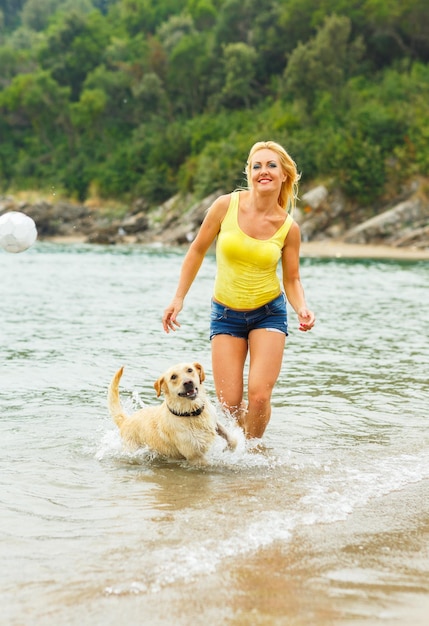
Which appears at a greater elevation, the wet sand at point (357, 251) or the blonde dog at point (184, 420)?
the wet sand at point (357, 251)

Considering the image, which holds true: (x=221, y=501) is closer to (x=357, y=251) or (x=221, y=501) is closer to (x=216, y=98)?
(x=357, y=251)

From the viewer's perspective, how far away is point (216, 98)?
73.8 meters

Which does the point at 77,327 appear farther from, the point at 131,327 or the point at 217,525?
the point at 217,525

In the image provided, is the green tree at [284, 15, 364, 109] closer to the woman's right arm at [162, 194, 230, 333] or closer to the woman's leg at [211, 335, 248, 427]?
the woman's right arm at [162, 194, 230, 333]

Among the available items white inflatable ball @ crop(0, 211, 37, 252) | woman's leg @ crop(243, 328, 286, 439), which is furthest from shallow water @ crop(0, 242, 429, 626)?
white inflatable ball @ crop(0, 211, 37, 252)

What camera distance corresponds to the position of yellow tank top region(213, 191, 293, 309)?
6.38 metres

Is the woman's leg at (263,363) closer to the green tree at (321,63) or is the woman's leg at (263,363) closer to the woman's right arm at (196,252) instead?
the woman's right arm at (196,252)

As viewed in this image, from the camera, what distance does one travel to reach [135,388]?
966 cm

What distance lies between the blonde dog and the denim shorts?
47 centimetres

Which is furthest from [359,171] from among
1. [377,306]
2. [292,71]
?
[377,306]

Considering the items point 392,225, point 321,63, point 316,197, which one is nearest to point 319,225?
point 316,197

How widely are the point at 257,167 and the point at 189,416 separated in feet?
7.21

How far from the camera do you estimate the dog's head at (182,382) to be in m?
6.11

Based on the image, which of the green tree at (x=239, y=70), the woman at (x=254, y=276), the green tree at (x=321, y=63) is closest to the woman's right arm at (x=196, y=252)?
the woman at (x=254, y=276)
